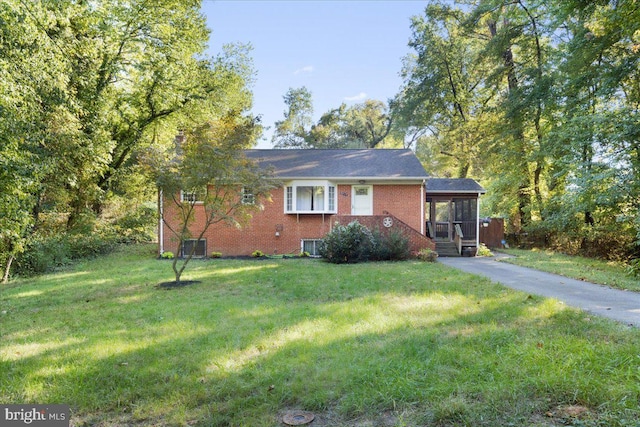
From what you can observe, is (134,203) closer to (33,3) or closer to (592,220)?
(33,3)

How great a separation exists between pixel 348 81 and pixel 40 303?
30019 millimetres

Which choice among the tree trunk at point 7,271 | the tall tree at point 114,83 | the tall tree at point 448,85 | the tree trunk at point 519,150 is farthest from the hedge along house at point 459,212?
the tree trunk at point 7,271

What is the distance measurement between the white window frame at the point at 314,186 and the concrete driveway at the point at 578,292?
7071mm

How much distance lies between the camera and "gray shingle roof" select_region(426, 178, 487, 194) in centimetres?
1672

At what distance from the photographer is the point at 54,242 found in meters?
13.7

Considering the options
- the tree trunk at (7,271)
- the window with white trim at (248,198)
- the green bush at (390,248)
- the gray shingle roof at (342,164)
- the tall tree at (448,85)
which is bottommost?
the tree trunk at (7,271)

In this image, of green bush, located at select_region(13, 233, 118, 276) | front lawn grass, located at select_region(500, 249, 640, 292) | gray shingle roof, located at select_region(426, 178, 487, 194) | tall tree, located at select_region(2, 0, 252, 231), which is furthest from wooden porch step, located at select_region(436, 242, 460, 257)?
green bush, located at select_region(13, 233, 118, 276)

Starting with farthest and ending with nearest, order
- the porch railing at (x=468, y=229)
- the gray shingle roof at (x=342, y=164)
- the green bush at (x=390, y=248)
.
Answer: the porch railing at (x=468, y=229)
the gray shingle roof at (x=342, y=164)
the green bush at (x=390, y=248)

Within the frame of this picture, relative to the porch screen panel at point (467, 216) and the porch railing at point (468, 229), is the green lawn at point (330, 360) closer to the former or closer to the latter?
the porch railing at point (468, 229)

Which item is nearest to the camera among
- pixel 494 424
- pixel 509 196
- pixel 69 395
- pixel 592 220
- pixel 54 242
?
pixel 494 424

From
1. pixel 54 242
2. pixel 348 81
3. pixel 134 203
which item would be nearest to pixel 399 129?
pixel 348 81

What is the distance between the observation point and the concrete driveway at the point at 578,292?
18.4 feet

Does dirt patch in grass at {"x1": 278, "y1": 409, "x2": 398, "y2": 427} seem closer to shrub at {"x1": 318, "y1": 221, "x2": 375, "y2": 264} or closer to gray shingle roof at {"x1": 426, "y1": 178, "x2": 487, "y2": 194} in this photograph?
shrub at {"x1": 318, "y1": 221, "x2": 375, "y2": 264}

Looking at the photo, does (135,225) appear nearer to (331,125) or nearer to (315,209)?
(315,209)
